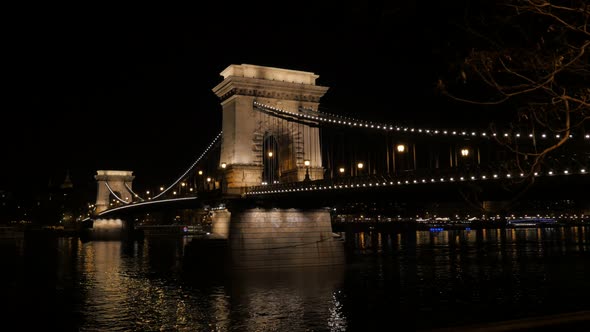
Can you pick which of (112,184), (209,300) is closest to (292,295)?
(209,300)

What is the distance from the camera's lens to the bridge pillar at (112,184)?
114500 millimetres

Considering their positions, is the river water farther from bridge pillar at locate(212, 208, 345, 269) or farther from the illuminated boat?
the illuminated boat

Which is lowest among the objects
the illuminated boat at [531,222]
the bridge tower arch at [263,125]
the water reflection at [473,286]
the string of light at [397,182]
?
the water reflection at [473,286]

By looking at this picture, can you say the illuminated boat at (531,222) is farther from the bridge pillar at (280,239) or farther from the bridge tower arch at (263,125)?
the bridge pillar at (280,239)

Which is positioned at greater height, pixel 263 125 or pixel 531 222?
pixel 263 125

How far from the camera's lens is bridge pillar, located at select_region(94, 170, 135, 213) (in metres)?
114

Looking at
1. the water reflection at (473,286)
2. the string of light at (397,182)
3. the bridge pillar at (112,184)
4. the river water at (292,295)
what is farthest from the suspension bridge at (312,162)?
the bridge pillar at (112,184)

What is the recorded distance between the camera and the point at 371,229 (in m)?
118

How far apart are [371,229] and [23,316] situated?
9773 centimetres

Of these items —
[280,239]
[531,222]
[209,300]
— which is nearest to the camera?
[209,300]

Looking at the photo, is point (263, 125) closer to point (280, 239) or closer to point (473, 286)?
point (280, 239)

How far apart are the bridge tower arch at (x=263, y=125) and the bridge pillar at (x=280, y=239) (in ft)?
19.8

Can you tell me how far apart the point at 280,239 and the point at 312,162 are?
902 cm

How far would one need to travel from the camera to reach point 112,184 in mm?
118625
